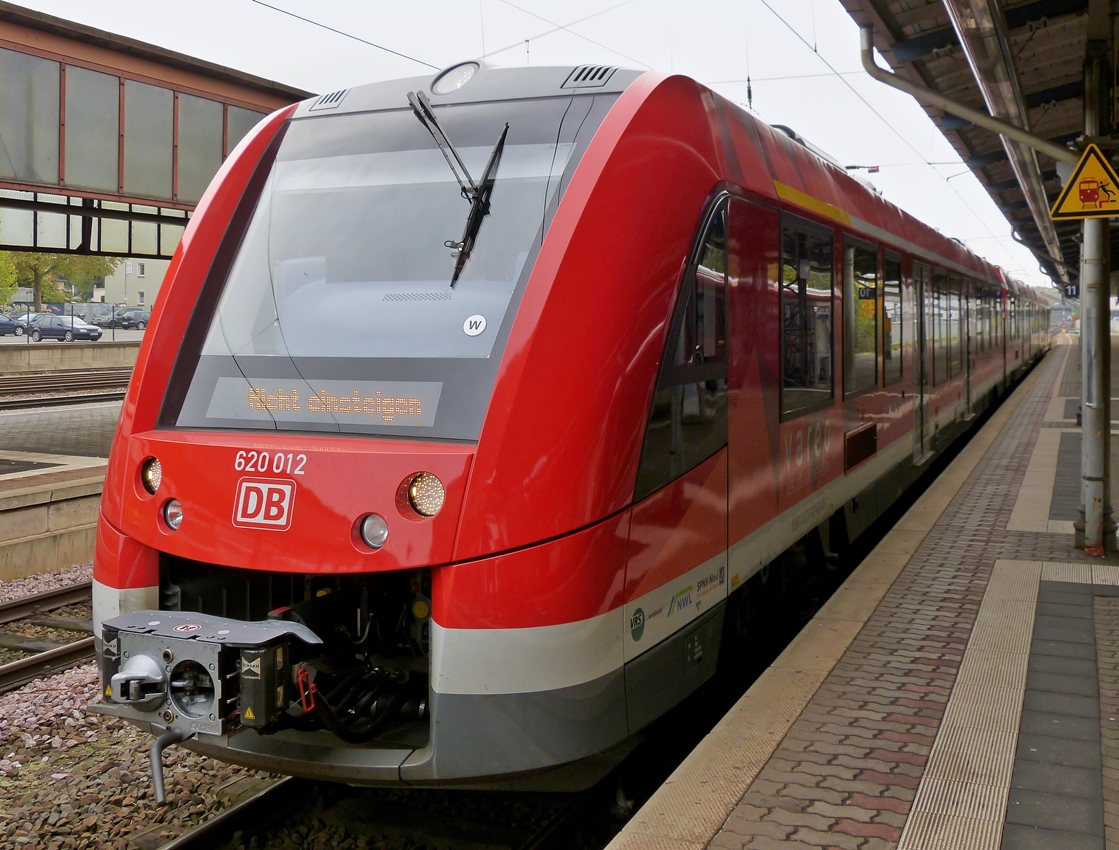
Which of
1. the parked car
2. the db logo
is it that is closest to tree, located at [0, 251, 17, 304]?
the parked car

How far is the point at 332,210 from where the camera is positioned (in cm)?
436

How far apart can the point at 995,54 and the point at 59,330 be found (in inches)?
1660

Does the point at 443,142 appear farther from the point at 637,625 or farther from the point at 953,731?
the point at 953,731

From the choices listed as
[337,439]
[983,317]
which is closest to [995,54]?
[337,439]

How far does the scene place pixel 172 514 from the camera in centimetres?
387

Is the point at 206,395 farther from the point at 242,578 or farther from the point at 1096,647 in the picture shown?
the point at 1096,647

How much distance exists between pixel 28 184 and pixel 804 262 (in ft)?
33.7

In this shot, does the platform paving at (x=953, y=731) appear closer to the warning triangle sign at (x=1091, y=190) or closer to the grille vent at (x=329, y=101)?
the warning triangle sign at (x=1091, y=190)

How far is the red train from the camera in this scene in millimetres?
3379

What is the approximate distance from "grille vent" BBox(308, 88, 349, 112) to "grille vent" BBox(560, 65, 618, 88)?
1108 millimetres

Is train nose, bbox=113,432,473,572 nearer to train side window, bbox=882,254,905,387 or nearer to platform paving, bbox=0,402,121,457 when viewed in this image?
train side window, bbox=882,254,905,387

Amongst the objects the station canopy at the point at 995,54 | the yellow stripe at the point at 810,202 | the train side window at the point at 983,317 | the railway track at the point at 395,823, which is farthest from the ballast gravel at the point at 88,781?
the train side window at the point at 983,317

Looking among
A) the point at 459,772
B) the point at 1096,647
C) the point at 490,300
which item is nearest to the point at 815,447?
the point at 1096,647

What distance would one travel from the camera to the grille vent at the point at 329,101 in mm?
4705
